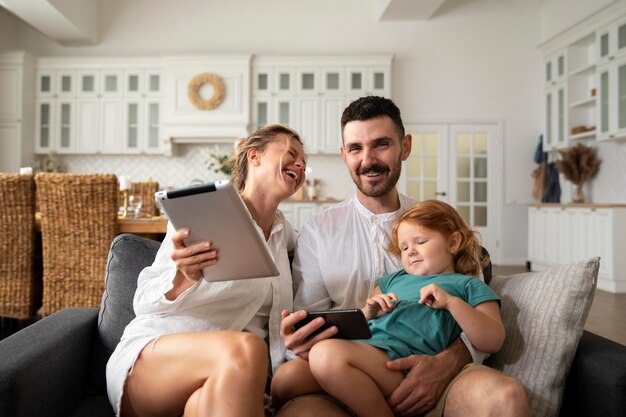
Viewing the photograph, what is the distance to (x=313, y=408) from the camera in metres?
1.22

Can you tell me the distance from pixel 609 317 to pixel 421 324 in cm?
355

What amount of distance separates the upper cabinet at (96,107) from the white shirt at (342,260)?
604cm

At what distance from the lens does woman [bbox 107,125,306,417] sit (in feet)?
3.80

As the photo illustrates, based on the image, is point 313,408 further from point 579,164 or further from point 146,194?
point 579,164

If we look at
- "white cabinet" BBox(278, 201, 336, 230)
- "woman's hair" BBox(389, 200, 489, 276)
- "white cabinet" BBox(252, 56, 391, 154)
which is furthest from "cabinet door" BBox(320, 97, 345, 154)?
"woman's hair" BBox(389, 200, 489, 276)

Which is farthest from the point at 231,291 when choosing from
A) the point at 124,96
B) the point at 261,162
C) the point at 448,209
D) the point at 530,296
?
the point at 124,96

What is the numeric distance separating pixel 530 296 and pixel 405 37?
6790 mm

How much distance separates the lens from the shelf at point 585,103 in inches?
244

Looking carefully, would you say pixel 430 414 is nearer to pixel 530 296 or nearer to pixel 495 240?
pixel 530 296

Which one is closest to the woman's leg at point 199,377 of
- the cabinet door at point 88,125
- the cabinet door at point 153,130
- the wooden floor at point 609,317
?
the wooden floor at point 609,317

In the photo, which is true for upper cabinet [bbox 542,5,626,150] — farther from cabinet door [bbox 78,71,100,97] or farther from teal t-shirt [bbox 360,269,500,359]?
cabinet door [bbox 78,71,100,97]

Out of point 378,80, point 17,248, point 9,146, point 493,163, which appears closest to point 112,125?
point 9,146

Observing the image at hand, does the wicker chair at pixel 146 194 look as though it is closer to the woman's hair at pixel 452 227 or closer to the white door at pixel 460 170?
the white door at pixel 460 170

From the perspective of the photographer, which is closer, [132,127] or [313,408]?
[313,408]
